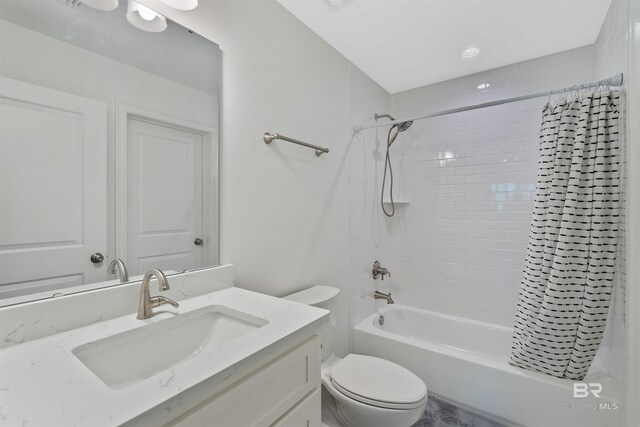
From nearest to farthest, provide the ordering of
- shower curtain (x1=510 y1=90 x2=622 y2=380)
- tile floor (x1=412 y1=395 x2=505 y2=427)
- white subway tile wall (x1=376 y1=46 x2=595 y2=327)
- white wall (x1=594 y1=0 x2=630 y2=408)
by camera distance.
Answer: white wall (x1=594 y1=0 x2=630 y2=408) < shower curtain (x1=510 y1=90 x2=622 y2=380) < tile floor (x1=412 y1=395 x2=505 y2=427) < white subway tile wall (x1=376 y1=46 x2=595 y2=327)

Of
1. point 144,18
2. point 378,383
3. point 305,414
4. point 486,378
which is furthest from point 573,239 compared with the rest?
point 144,18

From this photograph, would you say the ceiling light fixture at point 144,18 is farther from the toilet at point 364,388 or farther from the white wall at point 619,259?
the white wall at point 619,259

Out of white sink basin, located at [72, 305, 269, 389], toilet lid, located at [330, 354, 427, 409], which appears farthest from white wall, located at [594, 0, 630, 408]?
white sink basin, located at [72, 305, 269, 389]

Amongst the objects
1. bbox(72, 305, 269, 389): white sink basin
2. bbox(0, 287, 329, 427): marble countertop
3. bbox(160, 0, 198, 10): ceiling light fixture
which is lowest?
bbox(72, 305, 269, 389): white sink basin

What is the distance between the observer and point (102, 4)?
96 centimetres

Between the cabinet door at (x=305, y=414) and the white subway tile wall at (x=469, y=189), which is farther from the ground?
the white subway tile wall at (x=469, y=189)

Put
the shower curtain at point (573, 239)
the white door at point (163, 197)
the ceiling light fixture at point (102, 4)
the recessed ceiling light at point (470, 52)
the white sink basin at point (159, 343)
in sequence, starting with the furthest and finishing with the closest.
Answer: the recessed ceiling light at point (470, 52)
the shower curtain at point (573, 239)
the white door at point (163, 197)
the ceiling light fixture at point (102, 4)
the white sink basin at point (159, 343)

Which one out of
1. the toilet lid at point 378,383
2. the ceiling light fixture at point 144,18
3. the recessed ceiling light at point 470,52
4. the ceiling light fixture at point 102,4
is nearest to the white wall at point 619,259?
the recessed ceiling light at point 470,52

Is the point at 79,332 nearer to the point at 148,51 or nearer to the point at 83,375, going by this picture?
the point at 83,375

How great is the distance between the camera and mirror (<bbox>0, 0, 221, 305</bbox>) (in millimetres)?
800

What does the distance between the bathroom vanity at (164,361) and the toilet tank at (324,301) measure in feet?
1.58

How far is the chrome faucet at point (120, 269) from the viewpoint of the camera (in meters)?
0.97

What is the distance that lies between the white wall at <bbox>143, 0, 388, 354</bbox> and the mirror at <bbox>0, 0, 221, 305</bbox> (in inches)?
4.1

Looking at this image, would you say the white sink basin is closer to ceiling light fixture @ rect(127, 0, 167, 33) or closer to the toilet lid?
the toilet lid
